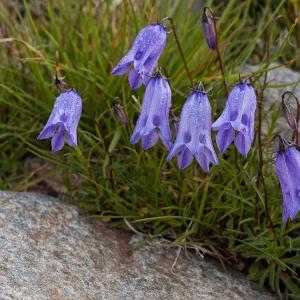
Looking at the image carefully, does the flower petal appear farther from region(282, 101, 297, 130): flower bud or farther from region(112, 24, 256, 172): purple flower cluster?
region(282, 101, 297, 130): flower bud

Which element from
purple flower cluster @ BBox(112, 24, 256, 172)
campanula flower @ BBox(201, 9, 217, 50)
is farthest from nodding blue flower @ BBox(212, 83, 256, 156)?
campanula flower @ BBox(201, 9, 217, 50)

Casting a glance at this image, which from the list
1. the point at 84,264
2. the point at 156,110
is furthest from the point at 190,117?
the point at 84,264

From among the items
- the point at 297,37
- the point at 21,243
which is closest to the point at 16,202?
the point at 21,243

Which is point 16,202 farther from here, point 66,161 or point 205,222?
point 205,222

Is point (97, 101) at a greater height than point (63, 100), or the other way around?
point (63, 100)

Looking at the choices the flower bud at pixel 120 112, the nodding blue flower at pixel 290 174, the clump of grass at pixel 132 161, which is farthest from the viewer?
the clump of grass at pixel 132 161

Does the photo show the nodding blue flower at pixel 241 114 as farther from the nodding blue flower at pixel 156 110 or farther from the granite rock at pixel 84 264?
the granite rock at pixel 84 264

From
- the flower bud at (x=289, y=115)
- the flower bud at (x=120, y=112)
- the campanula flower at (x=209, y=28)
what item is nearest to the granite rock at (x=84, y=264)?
the flower bud at (x=120, y=112)
